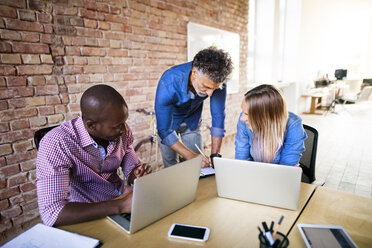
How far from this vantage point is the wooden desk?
0.86 meters

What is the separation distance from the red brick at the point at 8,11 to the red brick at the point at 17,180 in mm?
1168

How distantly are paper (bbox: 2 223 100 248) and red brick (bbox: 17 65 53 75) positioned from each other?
1336 mm

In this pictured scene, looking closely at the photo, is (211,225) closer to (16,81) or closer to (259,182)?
(259,182)

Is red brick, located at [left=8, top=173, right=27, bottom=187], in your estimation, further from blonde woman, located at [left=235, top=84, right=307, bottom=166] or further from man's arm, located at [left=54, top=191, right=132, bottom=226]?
blonde woman, located at [left=235, top=84, right=307, bottom=166]

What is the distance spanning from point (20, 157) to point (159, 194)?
150 centimetres

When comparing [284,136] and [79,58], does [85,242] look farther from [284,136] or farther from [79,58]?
[79,58]

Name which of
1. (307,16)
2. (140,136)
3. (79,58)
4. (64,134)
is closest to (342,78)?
(307,16)

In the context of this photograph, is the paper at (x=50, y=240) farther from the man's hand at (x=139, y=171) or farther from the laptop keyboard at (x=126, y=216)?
the man's hand at (x=139, y=171)

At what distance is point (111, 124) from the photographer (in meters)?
1.08

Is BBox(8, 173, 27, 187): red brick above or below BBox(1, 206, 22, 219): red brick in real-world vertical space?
above

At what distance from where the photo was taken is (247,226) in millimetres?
946

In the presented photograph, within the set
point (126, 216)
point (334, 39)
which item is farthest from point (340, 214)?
point (334, 39)

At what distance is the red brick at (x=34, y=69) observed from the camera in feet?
5.79

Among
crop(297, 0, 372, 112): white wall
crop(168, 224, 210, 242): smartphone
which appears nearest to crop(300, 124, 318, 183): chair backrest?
crop(168, 224, 210, 242): smartphone
